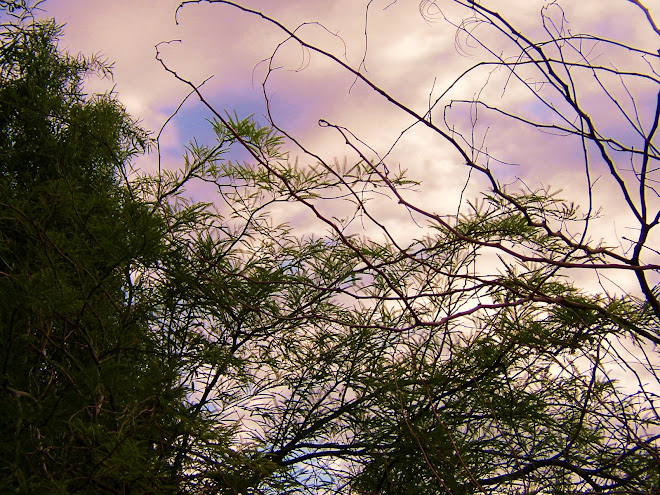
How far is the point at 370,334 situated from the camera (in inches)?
66.7

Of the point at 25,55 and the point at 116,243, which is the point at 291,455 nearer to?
the point at 116,243

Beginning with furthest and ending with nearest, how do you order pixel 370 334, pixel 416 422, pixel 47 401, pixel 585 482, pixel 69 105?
pixel 69 105 < pixel 370 334 < pixel 416 422 < pixel 47 401 < pixel 585 482

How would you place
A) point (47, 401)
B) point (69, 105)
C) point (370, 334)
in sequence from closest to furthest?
point (47, 401) < point (370, 334) < point (69, 105)

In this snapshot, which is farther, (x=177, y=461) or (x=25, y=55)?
(x=25, y=55)

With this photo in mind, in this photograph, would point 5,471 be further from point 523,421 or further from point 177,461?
point 523,421

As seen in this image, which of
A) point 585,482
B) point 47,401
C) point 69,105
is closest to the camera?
point 585,482

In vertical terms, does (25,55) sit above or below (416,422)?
above

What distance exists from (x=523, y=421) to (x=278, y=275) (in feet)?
2.50

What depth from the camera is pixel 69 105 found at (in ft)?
6.90

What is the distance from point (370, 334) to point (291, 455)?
1.32ft

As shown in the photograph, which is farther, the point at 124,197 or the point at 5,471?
the point at 124,197

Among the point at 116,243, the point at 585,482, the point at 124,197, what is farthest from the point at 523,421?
the point at 124,197

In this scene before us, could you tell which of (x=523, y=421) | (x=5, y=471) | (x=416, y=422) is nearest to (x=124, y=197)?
(x=5, y=471)

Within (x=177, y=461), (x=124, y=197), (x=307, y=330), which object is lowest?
(x=177, y=461)
